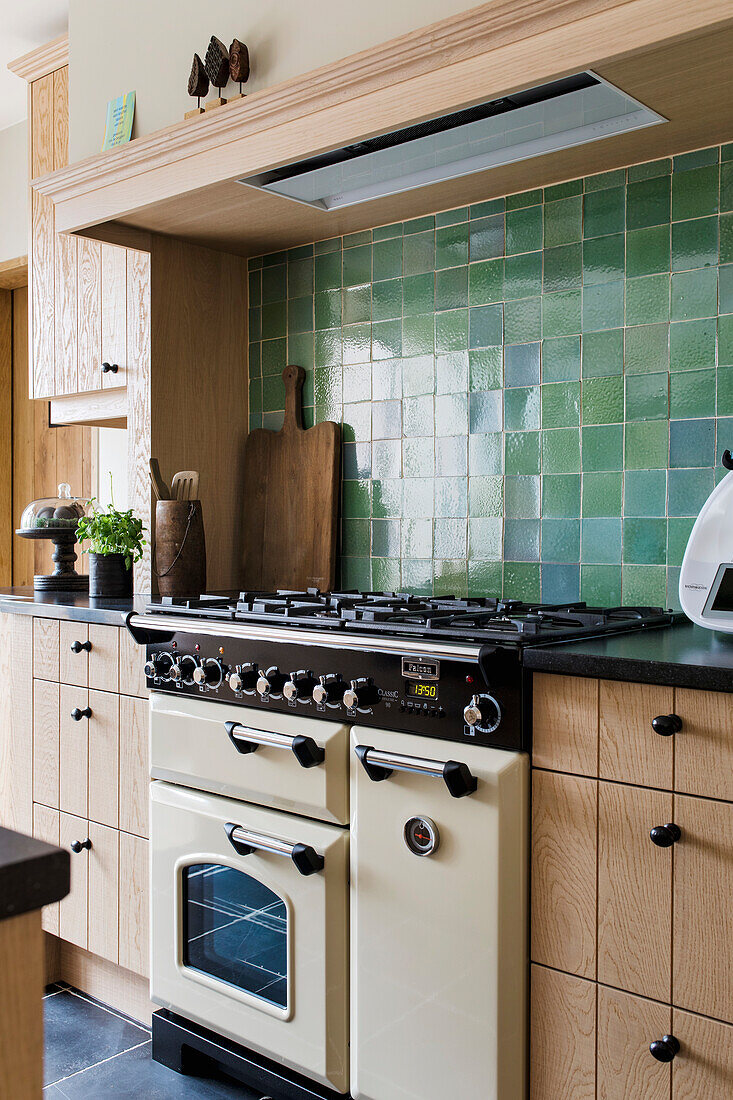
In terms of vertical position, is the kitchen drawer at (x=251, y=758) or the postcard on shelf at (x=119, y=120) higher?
the postcard on shelf at (x=119, y=120)

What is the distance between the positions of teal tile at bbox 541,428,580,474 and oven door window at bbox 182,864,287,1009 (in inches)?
43.2

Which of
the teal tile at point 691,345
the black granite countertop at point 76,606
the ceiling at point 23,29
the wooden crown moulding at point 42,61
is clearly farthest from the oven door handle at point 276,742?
the ceiling at point 23,29

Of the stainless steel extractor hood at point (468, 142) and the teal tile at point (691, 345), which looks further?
the teal tile at point (691, 345)

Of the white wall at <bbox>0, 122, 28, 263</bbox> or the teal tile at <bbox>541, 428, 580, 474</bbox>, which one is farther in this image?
the white wall at <bbox>0, 122, 28, 263</bbox>

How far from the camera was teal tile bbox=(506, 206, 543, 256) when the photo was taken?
219 cm

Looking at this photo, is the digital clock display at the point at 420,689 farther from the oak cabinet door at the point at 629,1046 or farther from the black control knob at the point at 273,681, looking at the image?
the oak cabinet door at the point at 629,1046

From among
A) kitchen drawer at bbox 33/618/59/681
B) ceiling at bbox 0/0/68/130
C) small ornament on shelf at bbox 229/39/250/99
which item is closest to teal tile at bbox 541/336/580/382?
small ornament on shelf at bbox 229/39/250/99

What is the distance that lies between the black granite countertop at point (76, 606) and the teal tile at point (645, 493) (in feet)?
3.64

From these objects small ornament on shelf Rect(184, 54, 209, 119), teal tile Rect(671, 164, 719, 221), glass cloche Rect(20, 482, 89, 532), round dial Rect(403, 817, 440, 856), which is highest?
small ornament on shelf Rect(184, 54, 209, 119)

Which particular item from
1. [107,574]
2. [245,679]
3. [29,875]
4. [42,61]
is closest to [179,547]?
[107,574]

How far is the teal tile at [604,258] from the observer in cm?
206

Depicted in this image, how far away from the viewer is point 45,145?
299 cm

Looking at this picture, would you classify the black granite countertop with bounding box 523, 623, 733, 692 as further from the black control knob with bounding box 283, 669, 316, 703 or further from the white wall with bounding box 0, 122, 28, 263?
the white wall with bounding box 0, 122, 28, 263

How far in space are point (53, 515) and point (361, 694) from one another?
5.39 feet
